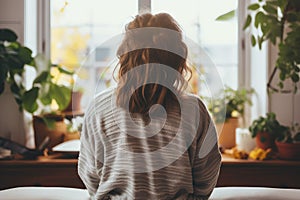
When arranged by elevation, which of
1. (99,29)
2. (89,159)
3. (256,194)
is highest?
(99,29)

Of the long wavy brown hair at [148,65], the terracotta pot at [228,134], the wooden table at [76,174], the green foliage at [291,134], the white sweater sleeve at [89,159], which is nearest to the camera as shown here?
the long wavy brown hair at [148,65]

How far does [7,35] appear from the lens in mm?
2549

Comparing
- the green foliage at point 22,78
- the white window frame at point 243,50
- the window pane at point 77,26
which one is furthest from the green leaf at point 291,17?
the green foliage at point 22,78

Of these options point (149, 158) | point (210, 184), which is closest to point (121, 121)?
point (149, 158)

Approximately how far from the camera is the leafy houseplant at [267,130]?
2.54 m

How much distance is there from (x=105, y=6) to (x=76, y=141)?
79 cm

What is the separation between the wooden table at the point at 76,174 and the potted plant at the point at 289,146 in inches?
2.3

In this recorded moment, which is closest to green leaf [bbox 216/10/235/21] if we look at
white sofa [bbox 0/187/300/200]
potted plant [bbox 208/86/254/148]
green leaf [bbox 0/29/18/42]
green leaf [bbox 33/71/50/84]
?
potted plant [bbox 208/86/254/148]

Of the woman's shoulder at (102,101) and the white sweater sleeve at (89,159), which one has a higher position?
the woman's shoulder at (102,101)

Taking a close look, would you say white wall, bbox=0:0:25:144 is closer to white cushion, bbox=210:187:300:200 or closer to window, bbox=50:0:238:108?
window, bbox=50:0:238:108

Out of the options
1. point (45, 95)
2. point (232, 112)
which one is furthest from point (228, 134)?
point (45, 95)

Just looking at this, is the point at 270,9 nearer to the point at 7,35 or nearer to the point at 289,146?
the point at 289,146

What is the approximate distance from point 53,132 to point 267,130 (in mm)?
1080

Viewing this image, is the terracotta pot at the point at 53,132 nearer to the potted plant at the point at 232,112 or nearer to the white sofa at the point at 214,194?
the potted plant at the point at 232,112
